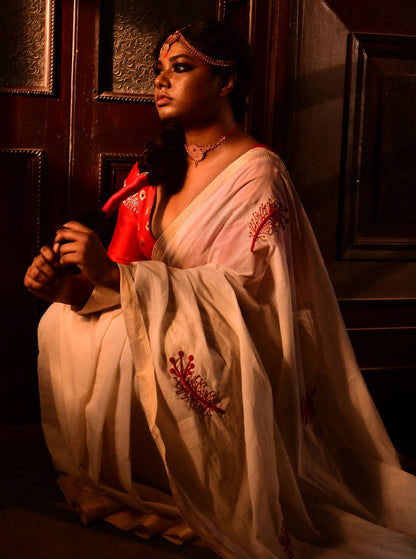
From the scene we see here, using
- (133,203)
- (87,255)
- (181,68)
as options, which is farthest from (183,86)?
(87,255)

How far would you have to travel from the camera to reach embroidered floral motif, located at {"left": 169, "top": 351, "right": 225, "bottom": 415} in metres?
1.49

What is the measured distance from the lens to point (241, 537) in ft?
4.73

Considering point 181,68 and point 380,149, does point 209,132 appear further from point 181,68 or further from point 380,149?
point 380,149

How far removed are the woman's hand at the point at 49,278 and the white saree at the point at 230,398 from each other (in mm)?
72

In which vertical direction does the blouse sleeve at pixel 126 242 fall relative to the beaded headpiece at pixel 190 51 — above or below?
below

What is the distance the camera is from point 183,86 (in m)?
1.76

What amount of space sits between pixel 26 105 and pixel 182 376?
3.92 ft

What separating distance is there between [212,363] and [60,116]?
1.15 meters

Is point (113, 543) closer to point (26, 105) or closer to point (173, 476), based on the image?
point (173, 476)

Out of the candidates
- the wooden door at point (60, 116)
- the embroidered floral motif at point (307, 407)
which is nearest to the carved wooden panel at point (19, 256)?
the wooden door at point (60, 116)

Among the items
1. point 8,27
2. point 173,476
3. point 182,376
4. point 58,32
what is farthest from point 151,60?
point 173,476

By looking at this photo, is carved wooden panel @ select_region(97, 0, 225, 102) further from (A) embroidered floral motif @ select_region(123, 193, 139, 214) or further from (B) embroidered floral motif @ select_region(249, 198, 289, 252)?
(B) embroidered floral motif @ select_region(249, 198, 289, 252)

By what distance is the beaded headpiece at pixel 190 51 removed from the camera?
1.77 metres

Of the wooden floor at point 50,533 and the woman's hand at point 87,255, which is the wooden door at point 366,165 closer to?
the woman's hand at point 87,255
